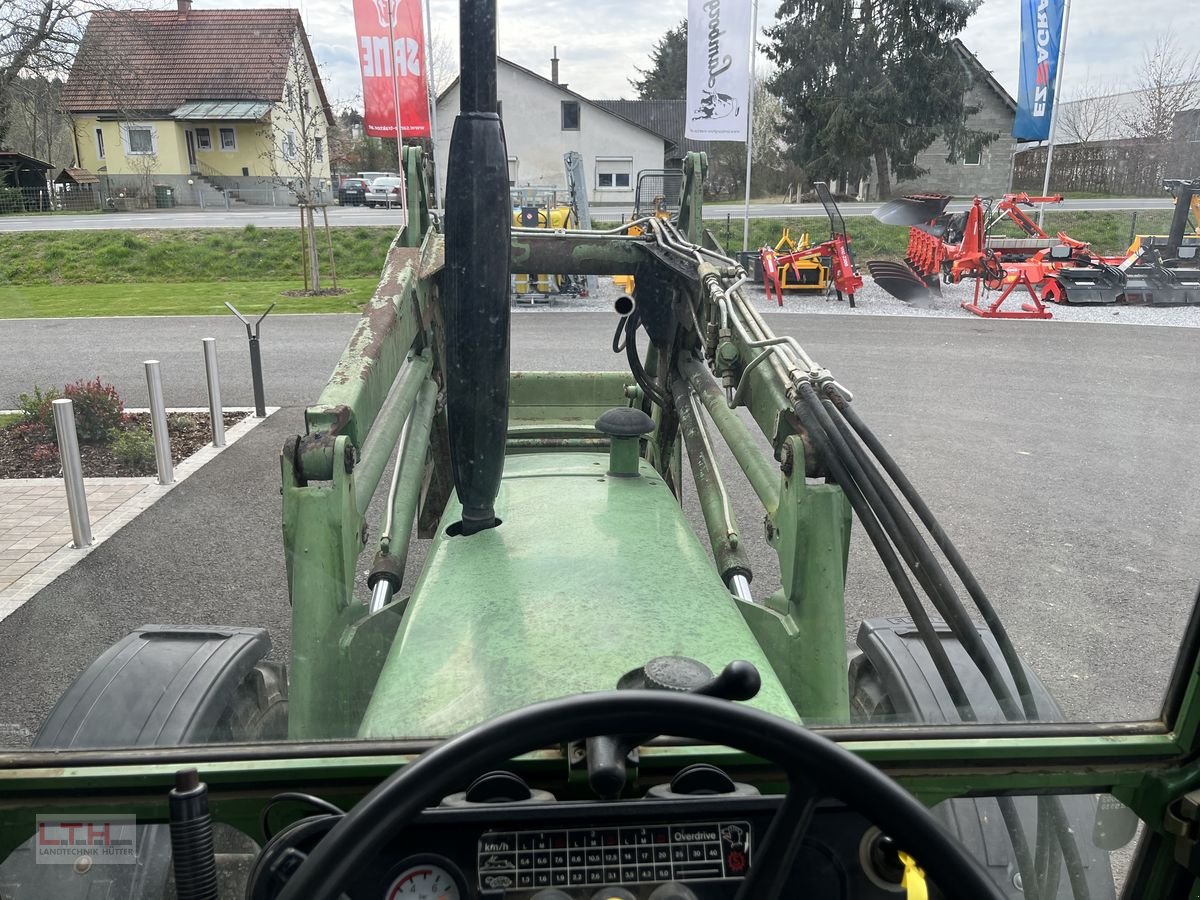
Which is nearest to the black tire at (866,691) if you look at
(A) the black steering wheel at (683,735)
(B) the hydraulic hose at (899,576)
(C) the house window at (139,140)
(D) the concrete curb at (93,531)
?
(B) the hydraulic hose at (899,576)

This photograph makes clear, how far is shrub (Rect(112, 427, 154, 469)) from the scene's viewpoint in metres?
2.43

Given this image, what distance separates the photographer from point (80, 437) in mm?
2186

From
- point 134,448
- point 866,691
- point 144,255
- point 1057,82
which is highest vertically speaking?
point 1057,82

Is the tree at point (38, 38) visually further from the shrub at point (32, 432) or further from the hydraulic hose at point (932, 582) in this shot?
the hydraulic hose at point (932, 582)

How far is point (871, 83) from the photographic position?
1309 mm

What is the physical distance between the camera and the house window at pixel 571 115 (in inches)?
55.6

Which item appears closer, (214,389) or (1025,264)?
(214,389)

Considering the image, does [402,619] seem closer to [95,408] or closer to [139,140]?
[139,140]

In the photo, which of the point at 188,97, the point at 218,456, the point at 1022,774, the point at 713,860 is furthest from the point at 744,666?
the point at 218,456

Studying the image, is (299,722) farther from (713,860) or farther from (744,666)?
(744,666)

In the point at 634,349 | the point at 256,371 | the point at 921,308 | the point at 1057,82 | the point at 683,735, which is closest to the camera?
the point at 683,735

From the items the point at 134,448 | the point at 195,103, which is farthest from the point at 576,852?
the point at 134,448

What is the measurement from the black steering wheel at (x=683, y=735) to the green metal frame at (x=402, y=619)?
243 mm

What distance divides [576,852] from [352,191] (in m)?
1.44
